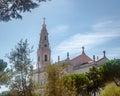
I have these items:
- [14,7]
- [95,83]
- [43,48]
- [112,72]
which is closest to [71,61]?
[43,48]

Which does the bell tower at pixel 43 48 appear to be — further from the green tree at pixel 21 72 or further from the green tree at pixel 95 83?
the green tree at pixel 21 72

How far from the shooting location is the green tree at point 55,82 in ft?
58.1

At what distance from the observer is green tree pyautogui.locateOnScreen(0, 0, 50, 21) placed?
472 inches

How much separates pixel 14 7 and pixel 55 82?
6.72 metres

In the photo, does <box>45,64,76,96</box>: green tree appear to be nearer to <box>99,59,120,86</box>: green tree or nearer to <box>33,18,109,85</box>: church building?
<box>99,59,120,86</box>: green tree

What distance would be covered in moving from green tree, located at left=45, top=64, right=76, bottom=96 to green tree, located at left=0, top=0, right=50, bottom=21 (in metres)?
6.48

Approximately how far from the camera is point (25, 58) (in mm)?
17016

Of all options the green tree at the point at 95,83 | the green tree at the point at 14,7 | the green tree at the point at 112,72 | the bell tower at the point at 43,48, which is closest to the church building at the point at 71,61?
the bell tower at the point at 43,48

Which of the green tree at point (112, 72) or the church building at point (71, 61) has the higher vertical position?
the church building at point (71, 61)

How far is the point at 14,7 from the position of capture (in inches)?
477

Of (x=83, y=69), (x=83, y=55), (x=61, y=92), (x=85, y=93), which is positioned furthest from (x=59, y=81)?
(x=83, y=55)

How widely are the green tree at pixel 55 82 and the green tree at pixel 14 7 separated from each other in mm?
6478

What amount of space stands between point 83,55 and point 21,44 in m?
61.1

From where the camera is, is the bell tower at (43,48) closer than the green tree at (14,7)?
No
